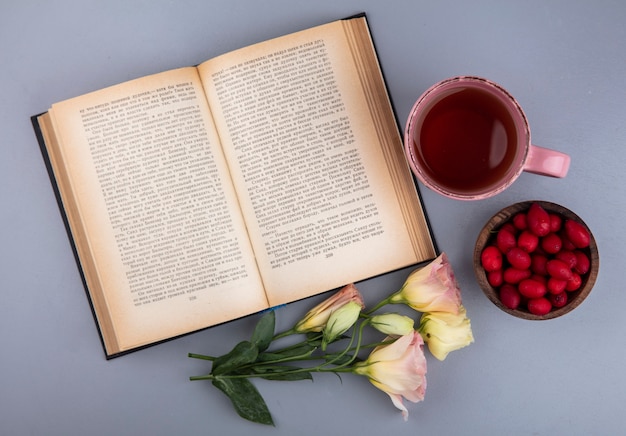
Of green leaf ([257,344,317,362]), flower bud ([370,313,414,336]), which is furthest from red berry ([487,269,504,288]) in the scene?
green leaf ([257,344,317,362])

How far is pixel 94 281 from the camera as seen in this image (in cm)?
66

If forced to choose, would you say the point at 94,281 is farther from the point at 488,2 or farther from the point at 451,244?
the point at 488,2

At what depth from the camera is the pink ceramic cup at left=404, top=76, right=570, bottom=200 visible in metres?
0.59

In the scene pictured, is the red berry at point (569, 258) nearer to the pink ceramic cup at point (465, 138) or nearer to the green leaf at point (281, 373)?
the pink ceramic cup at point (465, 138)

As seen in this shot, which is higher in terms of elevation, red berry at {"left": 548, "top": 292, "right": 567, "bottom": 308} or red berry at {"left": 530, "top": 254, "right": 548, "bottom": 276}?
red berry at {"left": 530, "top": 254, "right": 548, "bottom": 276}

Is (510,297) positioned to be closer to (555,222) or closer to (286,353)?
(555,222)

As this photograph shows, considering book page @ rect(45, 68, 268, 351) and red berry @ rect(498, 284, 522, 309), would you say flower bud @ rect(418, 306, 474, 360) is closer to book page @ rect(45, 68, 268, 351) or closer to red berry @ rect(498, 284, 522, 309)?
red berry @ rect(498, 284, 522, 309)

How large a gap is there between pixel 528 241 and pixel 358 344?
219mm

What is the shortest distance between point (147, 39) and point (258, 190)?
0.23m

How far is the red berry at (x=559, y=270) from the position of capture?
599mm

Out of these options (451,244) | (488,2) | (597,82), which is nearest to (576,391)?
(451,244)

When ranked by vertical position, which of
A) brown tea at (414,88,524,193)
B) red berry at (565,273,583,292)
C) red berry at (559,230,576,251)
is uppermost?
brown tea at (414,88,524,193)

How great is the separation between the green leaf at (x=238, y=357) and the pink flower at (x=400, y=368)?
119mm

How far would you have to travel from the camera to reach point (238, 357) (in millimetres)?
632
